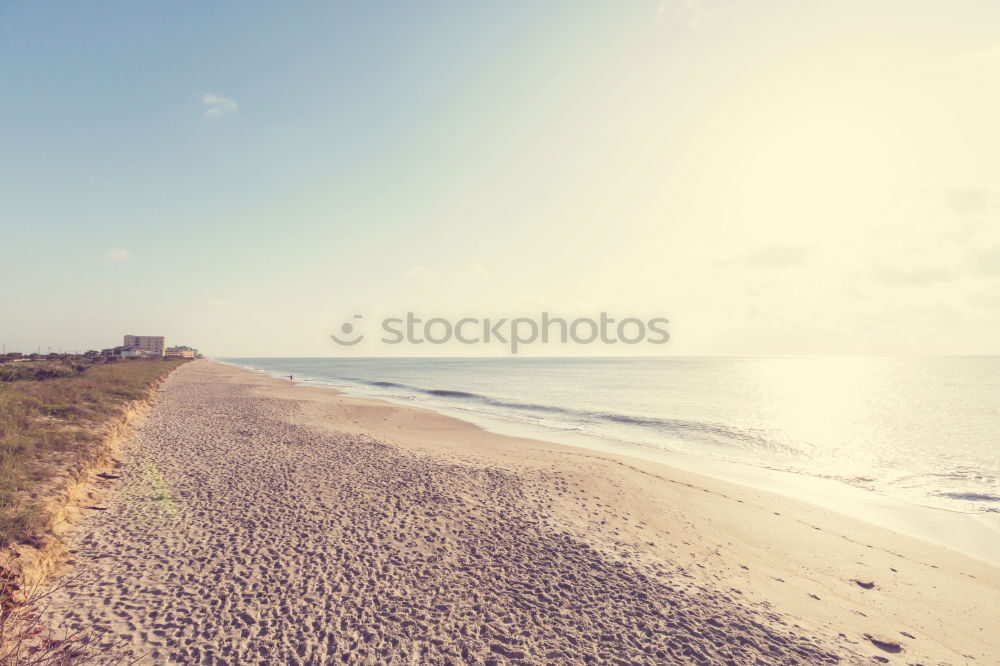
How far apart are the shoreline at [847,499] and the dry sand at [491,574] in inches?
52.4

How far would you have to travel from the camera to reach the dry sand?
6941mm

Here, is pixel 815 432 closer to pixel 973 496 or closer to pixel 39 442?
pixel 973 496

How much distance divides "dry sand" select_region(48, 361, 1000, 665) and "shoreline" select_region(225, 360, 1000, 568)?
1331 millimetres

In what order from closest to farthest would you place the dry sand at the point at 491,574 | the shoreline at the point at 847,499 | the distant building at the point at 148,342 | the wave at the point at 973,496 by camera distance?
the dry sand at the point at 491,574, the shoreline at the point at 847,499, the wave at the point at 973,496, the distant building at the point at 148,342

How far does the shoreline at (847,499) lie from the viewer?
13.9 metres

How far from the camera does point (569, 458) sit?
819 inches

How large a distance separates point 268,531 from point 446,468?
786 centimetres

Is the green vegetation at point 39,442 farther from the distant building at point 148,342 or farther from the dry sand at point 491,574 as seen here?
the distant building at point 148,342

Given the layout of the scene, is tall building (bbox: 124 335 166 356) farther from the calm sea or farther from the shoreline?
the shoreline

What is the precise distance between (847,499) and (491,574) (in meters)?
17.2

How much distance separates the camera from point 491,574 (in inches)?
359

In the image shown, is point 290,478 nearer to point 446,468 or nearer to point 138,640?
point 446,468

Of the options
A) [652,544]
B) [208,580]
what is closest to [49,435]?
[208,580]

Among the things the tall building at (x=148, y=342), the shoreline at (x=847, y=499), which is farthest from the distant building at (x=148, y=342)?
the shoreline at (x=847, y=499)
